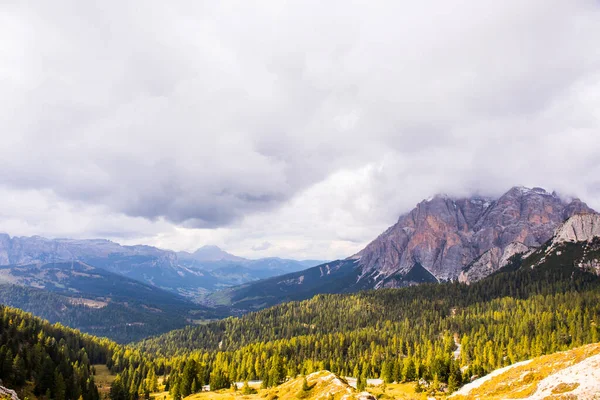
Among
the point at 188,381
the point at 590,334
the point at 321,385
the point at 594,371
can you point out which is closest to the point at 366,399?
the point at 321,385

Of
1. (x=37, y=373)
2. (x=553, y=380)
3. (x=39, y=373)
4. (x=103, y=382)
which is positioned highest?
(x=553, y=380)

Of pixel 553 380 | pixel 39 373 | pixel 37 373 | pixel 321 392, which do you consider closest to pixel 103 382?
pixel 37 373

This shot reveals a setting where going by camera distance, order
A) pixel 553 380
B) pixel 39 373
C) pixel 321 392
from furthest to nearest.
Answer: pixel 39 373
pixel 321 392
pixel 553 380

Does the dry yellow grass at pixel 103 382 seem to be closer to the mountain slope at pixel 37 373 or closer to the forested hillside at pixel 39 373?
the forested hillside at pixel 39 373

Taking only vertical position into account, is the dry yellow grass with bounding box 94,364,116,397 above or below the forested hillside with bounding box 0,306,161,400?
below

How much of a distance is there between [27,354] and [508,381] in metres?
174

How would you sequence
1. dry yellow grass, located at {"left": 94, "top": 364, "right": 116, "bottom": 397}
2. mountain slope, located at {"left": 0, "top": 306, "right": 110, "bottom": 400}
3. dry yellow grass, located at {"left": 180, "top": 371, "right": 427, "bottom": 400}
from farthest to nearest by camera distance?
1. dry yellow grass, located at {"left": 94, "top": 364, "right": 116, "bottom": 397}
2. mountain slope, located at {"left": 0, "top": 306, "right": 110, "bottom": 400}
3. dry yellow grass, located at {"left": 180, "top": 371, "right": 427, "bottom": 400}

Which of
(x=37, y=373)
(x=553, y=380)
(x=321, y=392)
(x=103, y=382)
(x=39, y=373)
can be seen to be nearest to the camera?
(x=553, y=380)

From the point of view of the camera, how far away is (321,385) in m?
114

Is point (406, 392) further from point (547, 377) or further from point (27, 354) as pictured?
point (27, 354)

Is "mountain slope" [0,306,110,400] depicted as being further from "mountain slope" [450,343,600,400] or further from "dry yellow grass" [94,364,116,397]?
"mountain slope" [450,343,600,400]

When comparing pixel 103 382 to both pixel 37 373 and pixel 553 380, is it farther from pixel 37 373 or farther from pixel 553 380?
pixel 553 380

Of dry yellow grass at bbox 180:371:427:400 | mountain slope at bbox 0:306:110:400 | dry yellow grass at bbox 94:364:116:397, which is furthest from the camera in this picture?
dry yellow grass at bbox 94:364:116:397

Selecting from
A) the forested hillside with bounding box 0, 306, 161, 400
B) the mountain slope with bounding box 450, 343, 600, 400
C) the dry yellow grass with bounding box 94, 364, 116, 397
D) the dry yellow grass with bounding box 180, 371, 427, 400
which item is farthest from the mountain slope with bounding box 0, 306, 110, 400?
the mountain slope with bounding box 450, 343, 600, 400
